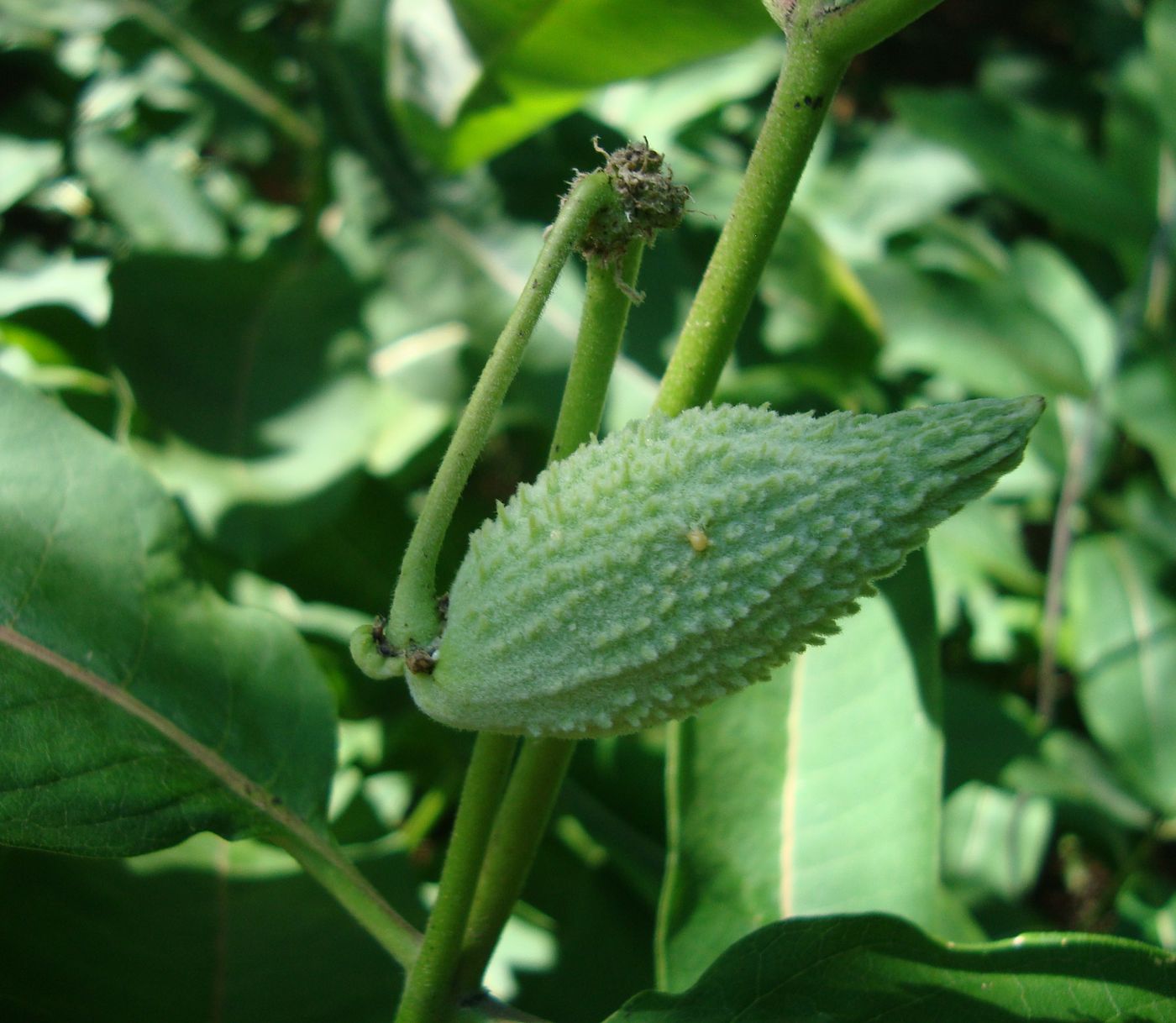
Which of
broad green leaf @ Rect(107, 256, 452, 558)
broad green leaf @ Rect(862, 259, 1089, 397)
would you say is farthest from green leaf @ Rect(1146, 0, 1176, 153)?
broad green leaf @ Rect(107, 256, 452, 558)

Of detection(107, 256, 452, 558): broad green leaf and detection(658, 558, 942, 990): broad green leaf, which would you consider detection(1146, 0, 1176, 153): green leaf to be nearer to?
detection(658, 558, 942, 990): broad green leaf

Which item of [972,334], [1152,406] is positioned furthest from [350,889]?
[1152,406]

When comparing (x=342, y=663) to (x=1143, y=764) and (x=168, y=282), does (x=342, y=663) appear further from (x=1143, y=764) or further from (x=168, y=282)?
(x=1143, y=764)

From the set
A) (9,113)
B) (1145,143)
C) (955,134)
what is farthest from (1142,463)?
(9,113)

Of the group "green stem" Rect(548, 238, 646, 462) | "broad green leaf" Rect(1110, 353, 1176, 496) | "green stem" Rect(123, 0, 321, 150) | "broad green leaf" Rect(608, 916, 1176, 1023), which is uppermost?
"green stem" Rect(123, 0, 321, 150)

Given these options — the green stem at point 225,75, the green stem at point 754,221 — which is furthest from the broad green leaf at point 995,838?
the green stem at point 225,75
